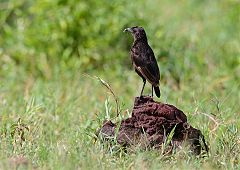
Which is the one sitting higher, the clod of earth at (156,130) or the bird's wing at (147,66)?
the bird's wing at (147,66)

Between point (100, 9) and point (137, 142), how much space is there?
14.9ft

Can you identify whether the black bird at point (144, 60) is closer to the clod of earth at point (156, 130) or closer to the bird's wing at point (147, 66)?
the bird's wing at point (147, 66)

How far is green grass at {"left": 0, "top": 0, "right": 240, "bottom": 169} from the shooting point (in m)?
6.15

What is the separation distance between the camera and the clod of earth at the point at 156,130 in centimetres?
633

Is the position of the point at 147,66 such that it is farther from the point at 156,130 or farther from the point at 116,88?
the point at 116,88

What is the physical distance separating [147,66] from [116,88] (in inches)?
127

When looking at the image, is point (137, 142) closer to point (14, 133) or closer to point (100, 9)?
point (14, 133)

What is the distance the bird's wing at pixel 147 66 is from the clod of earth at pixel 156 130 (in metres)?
0.22

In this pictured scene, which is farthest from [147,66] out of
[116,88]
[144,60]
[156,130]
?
[116,88]

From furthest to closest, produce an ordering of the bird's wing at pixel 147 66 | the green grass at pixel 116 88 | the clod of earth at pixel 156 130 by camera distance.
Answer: the bird's wing at pixel 147 66, the clod of earth at pixel 156 130, the green grass at pixel 116 88

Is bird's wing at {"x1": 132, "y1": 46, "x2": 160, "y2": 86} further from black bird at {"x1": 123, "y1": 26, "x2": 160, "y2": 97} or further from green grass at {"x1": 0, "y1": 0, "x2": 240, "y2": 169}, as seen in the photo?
green grass at {"x1": 0, "y1": 0, "x2": 240, "y2": 169}

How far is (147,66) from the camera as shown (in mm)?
6672

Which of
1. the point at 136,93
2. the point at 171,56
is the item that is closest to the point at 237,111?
the point at 136,93

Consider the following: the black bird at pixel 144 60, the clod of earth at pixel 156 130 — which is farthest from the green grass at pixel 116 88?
the black bird at pixel 144 60
